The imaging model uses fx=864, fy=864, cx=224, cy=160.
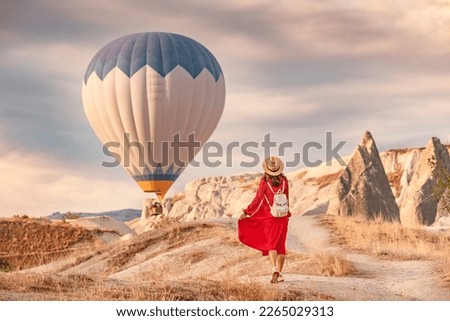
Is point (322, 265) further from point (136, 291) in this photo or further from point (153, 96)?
point (153, 96)

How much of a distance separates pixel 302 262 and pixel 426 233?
8.50m

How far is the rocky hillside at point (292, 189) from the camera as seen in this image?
69.9 metres

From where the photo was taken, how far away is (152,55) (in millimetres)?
32531

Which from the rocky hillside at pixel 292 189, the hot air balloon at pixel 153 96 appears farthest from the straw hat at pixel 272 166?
the rocky hillside at pixel 292 189

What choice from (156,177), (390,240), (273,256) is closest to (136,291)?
(273,256)

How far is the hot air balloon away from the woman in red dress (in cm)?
1847

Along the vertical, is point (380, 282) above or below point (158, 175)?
below

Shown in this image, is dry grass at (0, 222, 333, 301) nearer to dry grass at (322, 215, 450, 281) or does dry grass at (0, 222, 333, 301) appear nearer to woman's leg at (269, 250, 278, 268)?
woman's leg at (269, 250, 278, 268)

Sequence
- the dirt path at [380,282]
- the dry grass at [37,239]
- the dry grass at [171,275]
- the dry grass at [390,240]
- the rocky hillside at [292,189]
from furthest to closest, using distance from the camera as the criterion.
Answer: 1. the rocky hillside at [292,189]
2. the dry grass at [37,239]
3. the dry grass at [390,240]
4. the dirt path at [380,282]
5. the dry grass at [171,275]

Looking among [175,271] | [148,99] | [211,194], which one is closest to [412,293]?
[175,271]

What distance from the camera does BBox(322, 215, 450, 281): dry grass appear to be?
798 inches

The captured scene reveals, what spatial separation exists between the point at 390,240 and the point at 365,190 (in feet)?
44.5

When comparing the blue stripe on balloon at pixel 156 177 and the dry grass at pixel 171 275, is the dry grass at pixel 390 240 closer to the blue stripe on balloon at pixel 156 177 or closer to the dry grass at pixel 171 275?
the dry grass at pixel 171 275

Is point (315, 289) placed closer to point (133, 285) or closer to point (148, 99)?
point (133, 285)
